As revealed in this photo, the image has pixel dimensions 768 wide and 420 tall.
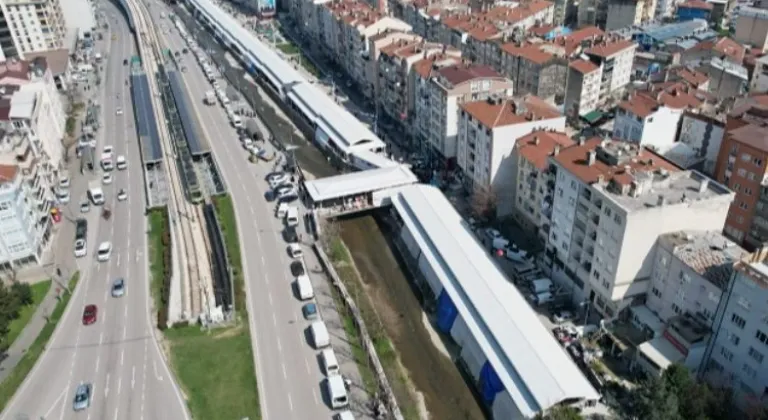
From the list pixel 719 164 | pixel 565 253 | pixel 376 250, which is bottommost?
pixel 376 250

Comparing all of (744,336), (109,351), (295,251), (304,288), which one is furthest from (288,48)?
(744,336)

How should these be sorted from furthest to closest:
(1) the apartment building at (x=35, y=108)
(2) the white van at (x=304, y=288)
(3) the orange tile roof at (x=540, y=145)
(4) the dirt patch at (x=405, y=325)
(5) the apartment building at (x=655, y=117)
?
(1) the apartment building at (x=35, y=108)
(5) the apartment building at (x=655, y=117)
(3) the orange tile roof at (x=540, y=145)
(2) the white van at (x=304, y=288)
(4) the dirt patch at (x=405, y=325)

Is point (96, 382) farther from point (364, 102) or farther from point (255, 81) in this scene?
point (255, 81)

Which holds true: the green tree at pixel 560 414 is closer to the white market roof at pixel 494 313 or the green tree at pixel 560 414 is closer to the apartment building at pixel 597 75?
the white market roof at pixel 494 313

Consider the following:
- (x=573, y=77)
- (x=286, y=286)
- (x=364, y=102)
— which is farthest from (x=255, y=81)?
(x=286, y=286)

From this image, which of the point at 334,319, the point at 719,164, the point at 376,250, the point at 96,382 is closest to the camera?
the point at 96,382

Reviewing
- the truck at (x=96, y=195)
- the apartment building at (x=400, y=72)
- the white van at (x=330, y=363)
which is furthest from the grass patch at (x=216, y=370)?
the apartment building at (x=400, y=72)

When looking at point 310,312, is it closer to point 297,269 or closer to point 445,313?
point 297,269
